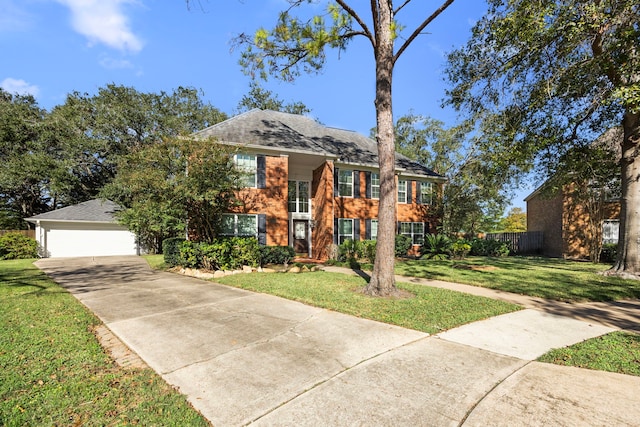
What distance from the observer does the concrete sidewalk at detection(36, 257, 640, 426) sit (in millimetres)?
2592

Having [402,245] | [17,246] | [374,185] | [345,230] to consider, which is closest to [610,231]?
[402,245]

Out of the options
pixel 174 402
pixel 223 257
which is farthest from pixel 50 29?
pixel 174 402

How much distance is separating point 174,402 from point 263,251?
986 centimetres

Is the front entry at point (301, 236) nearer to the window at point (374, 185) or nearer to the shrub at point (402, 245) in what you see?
the window at point (374, 185)

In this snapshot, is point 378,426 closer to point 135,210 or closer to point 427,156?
point 135,210

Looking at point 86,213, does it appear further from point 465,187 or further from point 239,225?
point 465,187

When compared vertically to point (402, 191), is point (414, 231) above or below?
below

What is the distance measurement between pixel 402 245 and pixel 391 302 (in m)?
11.6

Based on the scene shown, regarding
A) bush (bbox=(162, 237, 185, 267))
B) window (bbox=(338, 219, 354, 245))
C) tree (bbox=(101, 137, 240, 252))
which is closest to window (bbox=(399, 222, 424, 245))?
window (bbox=(338, 219, 354, 245))

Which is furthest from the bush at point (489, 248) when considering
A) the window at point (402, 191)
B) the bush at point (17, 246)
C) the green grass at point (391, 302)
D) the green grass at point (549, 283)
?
the bush at point (17, 246)

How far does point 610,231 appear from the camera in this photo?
1909 cm

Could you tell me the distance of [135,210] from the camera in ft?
37.4

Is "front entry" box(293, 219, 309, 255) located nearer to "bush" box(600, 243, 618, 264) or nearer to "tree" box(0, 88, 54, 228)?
"bush" box(600, 243, 618, 264)

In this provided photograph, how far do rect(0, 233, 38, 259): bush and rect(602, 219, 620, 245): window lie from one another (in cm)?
3572
